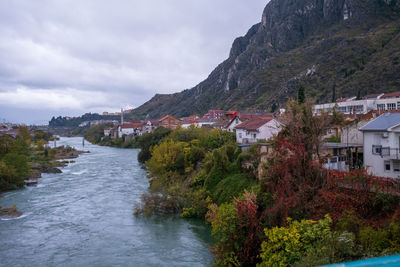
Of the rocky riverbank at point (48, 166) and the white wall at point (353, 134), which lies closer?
the white wall at point (353, 134)

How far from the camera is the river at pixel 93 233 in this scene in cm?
1369

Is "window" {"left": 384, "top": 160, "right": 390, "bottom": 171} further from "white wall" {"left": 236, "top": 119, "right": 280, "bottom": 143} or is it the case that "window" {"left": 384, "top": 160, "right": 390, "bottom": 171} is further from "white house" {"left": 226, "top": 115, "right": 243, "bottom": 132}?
"white house" {"left": 226, "top": 115, "right": 243, "bottom": 132}

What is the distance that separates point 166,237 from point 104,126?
95362 mm

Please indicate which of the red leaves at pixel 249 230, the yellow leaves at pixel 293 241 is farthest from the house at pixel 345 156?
the yellow leaves at pixel 293 241

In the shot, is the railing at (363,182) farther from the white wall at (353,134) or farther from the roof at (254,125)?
the roof at (254,125)

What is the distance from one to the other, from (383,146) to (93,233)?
16.2 metres

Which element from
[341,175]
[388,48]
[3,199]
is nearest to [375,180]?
[341,175]

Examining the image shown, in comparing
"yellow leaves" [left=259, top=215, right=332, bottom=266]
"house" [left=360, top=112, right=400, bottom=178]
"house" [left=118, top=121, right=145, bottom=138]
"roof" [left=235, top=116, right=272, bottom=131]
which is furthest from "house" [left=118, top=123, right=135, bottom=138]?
"yellow leaves" [left=259, top=215, right=332, bottom=266]

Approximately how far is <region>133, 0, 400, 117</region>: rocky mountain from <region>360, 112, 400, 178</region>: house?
27306 millimetres

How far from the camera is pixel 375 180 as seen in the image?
11727 mm

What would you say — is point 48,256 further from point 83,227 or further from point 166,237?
point 166,237

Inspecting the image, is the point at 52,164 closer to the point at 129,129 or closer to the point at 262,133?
the point at 262,133

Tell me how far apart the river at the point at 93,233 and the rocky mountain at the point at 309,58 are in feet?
102

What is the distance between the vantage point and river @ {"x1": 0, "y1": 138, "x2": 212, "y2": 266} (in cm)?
1369
